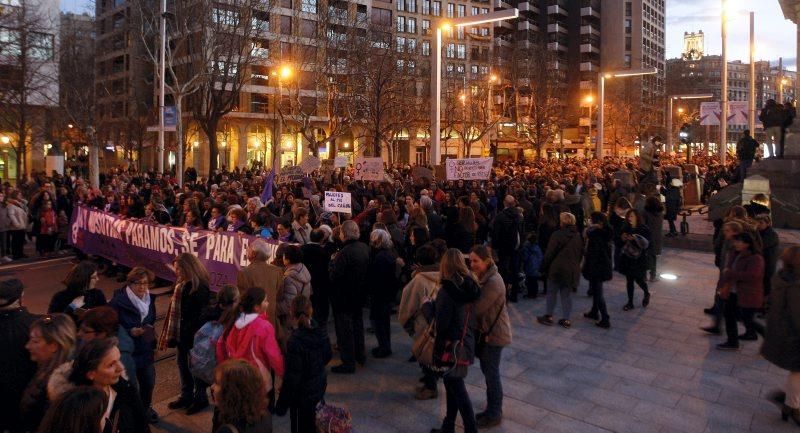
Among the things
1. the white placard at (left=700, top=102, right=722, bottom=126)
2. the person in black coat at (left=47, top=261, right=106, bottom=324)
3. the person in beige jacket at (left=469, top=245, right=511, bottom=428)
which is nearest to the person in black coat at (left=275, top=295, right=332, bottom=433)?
the person in beige jacket at (left=469, top=245, right=511, bottom=428)

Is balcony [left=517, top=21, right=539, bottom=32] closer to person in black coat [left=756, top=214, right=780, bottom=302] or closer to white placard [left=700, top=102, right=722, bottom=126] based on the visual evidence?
white placard [left=700, top=102, right=722, bottom=126]

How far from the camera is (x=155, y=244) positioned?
34.9 feet

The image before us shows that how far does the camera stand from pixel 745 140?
61.7ft

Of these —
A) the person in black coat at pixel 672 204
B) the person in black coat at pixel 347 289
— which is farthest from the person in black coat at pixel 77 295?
the person in black coat at pixel 672 204

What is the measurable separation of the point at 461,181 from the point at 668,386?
1168 centimetres

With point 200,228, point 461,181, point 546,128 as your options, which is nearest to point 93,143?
point 461,181

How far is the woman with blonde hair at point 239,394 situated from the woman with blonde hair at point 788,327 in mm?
4653

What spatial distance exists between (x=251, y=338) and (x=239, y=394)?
1.48 metres

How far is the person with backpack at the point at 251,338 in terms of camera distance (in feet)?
14.9

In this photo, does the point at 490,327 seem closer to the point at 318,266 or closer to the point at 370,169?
the point at 318,266

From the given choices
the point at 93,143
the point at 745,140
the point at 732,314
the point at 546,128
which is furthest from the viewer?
the point at 546,128

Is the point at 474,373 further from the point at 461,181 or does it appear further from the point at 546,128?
the point at 546,128

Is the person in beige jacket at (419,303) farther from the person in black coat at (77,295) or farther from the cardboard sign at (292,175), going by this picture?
the cardboard sign at (292,175)

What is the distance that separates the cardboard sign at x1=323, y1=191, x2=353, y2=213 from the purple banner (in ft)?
8.23
